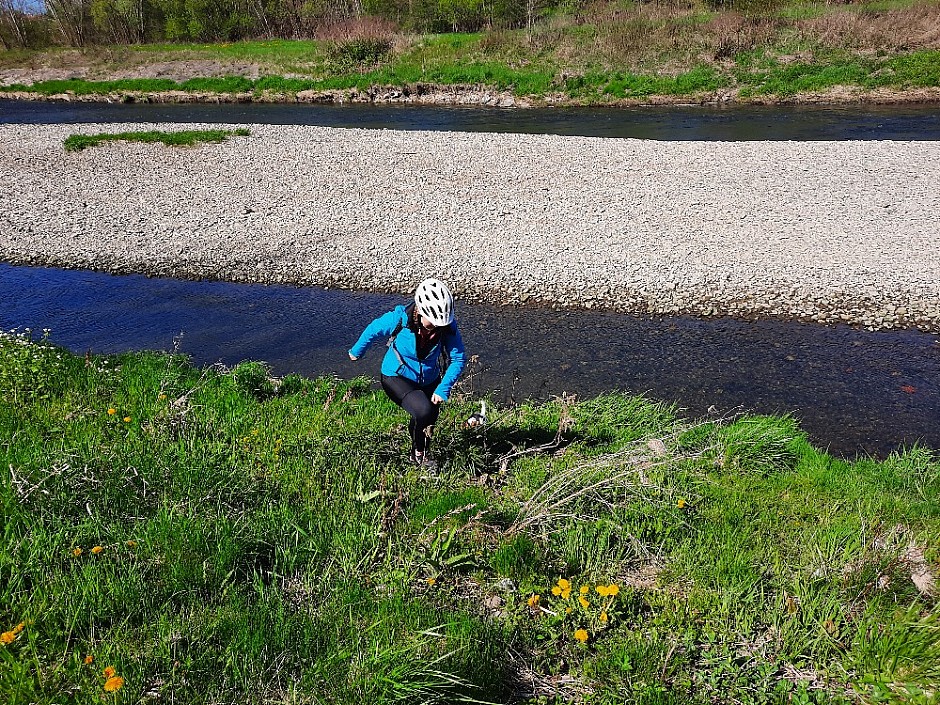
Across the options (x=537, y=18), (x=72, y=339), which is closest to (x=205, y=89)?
(x=537, y=18)

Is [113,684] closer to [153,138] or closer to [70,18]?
[153,138]

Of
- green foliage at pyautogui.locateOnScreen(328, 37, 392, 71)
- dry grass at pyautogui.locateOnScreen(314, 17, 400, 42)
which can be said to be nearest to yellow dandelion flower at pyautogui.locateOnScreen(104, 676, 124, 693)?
green foliage at pyautogui.locateOnScreen(328, 37, 392, 71)

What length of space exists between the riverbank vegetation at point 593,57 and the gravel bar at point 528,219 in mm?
13409

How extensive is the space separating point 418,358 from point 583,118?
1047 inches

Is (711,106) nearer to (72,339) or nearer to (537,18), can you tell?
(537,18)

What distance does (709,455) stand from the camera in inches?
255

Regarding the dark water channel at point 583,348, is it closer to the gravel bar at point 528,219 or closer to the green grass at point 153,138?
the gravel bar at point 528,219

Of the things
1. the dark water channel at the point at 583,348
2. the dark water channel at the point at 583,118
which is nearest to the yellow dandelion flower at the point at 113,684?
the dark water channel at the point at 583,348

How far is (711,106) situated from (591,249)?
21273 millimetres

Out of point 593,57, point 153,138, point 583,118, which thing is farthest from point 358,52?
point 153,138

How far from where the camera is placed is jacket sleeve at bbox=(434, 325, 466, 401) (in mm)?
5457

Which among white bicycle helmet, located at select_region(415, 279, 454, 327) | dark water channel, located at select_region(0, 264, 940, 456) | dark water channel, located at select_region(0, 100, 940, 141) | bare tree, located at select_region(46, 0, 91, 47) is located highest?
bare tree, located at select_region(46, 0, 91, 47)

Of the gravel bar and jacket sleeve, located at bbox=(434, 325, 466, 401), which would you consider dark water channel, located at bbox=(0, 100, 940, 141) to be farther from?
jacket sleeve, located at bbox=(434, 325, 466, 401)

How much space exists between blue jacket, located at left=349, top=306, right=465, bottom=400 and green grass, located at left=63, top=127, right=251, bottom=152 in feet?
66.5
